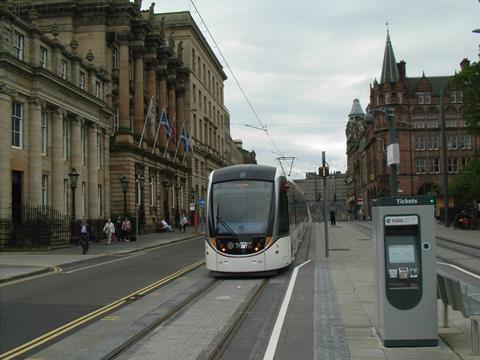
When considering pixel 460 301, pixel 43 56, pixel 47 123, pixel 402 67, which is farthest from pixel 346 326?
pixel 402 67

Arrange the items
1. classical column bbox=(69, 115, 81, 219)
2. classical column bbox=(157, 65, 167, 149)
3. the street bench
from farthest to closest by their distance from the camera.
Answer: classical column bbox=(157, 65, 167, 149) < classical column bbox=(69, 115, 81, 219) < the street bench

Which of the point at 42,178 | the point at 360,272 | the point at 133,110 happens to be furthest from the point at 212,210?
the point at 133,110

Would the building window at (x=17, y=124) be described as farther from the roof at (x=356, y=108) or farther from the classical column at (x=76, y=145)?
the roof at (x=356, y=108)

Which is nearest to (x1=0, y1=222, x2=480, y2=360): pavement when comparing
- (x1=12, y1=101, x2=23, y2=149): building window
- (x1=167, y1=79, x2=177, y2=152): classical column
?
(x1=12, y1=101, x2=23, y2=149): building window

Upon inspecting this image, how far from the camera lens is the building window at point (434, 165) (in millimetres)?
107125

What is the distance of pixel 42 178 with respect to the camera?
1435 inches

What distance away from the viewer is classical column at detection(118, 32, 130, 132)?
5175 cm

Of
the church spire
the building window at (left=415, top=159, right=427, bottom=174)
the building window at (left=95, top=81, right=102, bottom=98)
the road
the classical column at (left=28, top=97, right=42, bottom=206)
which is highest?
the church spire

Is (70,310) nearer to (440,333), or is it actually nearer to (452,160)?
(440,333)

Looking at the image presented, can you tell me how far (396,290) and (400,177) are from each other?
337 feet

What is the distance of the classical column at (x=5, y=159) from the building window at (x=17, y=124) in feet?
3.79

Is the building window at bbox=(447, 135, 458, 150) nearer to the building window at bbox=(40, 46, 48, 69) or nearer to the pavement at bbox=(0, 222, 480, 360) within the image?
the building window at bbox=(40, 46, 48, 69)

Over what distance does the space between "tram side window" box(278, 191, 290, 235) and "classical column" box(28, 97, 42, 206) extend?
2103 cm

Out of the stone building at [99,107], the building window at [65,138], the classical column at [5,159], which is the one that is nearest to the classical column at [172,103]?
the stone building at [99,107]
